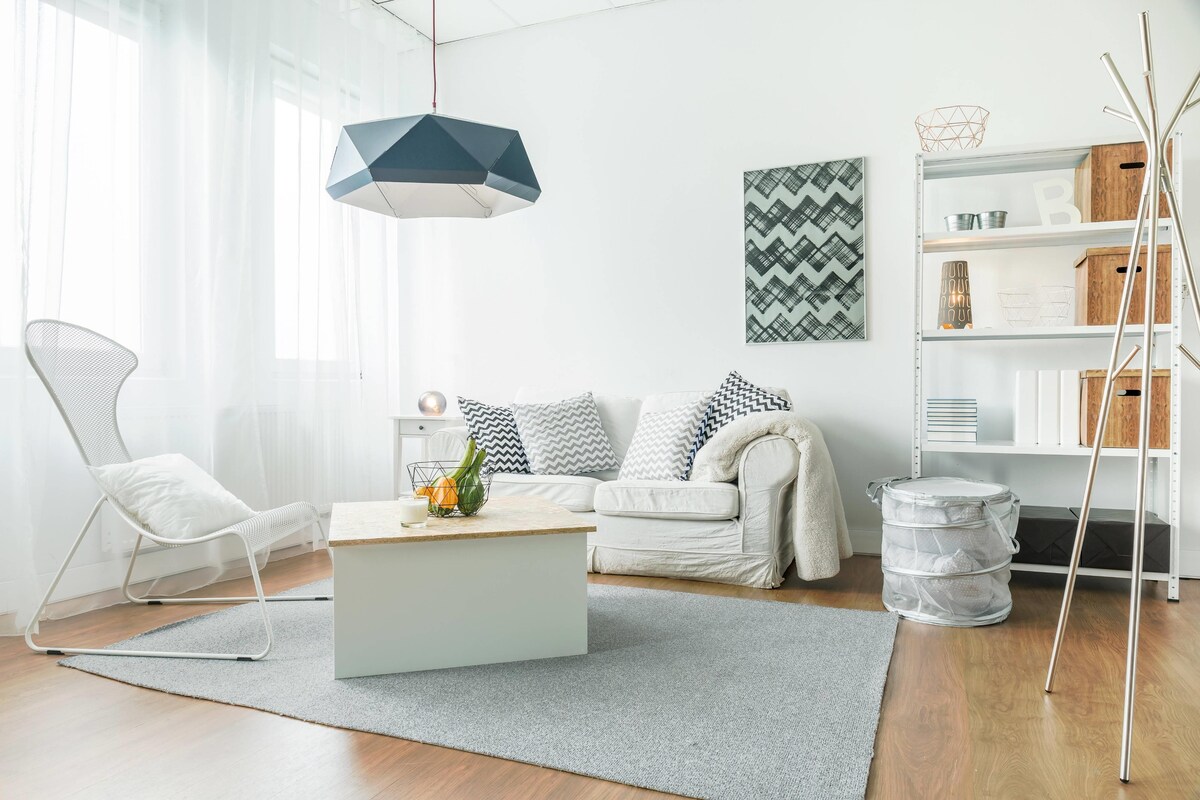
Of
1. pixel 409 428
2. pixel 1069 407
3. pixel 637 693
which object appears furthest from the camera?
pixel 409 428

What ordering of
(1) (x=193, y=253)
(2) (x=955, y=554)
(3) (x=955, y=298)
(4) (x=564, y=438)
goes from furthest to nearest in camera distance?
(4) (x=564, y=438) < (3) (x=955, y=298) < (1) (x=193, y=253) < (2) (x=955, y=554)

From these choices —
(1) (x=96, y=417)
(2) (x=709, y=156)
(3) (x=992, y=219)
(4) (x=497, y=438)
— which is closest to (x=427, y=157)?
(1) (x=96, y=417)

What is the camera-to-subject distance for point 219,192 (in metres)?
3.44

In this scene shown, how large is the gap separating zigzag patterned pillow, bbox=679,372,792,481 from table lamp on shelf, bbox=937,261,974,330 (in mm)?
771

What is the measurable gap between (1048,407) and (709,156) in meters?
2.01

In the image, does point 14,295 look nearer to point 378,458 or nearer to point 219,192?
point 219,192

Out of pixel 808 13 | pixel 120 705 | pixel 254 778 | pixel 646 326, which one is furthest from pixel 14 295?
pixel 808 13

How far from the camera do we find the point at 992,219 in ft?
11.2

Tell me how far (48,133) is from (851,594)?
328 cm

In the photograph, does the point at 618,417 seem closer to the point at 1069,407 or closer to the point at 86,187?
the point at 1069,407

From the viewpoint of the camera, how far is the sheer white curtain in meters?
2.74

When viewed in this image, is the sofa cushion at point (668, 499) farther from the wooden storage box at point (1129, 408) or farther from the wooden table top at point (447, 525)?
the wooden storage box at point (1129, 408)

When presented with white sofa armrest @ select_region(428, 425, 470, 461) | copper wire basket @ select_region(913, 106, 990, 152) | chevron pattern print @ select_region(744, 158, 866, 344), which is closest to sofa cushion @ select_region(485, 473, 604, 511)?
white sofa armrest @ select_region(428, 425, 470, 461)

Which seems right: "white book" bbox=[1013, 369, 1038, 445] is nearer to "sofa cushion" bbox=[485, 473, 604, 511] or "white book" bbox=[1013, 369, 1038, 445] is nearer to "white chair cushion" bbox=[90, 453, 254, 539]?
Answer: "sofa cushion" bbox=[485, 473, 604, 511]
